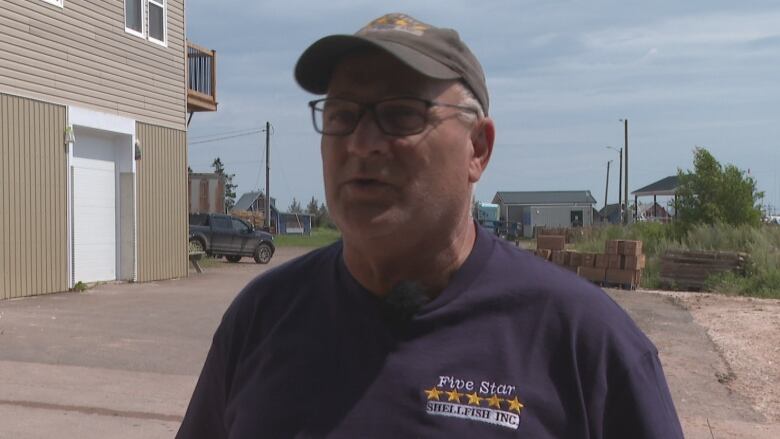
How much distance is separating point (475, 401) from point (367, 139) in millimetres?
595

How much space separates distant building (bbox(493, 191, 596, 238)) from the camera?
7138 centimetres

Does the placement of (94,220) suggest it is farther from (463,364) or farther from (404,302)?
(463,364)

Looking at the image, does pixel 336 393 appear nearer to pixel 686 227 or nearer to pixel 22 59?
pixel 22 59

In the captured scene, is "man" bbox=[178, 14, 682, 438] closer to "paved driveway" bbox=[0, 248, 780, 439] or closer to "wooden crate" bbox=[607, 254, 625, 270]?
"paved driveway" bbox=[0, 248, 780, 439]

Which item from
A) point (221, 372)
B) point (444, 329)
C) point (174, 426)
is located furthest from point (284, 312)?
point (174, 426)

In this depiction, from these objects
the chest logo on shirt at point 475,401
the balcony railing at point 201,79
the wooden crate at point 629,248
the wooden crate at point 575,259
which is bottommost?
the wooden crate at point 575,259

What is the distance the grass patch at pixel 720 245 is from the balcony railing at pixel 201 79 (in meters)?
11.6

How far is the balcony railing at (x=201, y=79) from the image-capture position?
70.9ft

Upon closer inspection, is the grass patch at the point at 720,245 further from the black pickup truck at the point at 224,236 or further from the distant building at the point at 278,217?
the distant building at the point at 278,217

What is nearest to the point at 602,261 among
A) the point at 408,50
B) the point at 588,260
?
the point at 588,260

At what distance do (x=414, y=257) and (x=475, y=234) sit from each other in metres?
0.18

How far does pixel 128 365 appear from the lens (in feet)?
30.5

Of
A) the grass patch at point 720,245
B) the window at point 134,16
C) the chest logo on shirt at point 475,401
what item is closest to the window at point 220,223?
the window at point 134,16

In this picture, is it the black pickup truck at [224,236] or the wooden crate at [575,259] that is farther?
the black pickup truck at [224,236]
